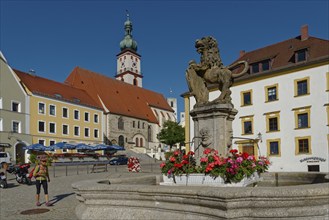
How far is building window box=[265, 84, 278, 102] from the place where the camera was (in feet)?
95.1

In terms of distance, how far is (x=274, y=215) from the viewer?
13.2ft

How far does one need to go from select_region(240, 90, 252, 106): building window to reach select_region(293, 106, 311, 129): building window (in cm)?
445

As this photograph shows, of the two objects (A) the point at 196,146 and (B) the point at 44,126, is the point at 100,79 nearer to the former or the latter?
(B) the point at 44,126

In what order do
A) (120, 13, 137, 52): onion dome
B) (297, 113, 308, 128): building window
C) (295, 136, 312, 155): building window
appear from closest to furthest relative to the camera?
1. (295, 136, 312, 155): building window
2. (297, 113, 308, 128): building window
3. (120, 13, 137, 52): onion dome

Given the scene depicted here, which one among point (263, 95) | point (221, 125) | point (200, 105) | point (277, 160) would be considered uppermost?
point (263, 95)

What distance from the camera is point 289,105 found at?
28.1 meters

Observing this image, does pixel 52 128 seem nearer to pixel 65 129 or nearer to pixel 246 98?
pixel 65 129

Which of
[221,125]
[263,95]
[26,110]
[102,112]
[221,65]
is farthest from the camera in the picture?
[102,112]

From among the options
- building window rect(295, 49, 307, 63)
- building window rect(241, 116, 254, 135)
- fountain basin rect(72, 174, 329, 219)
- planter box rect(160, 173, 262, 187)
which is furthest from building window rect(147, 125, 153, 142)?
fountain basin rect(72, 174, 329, 219)

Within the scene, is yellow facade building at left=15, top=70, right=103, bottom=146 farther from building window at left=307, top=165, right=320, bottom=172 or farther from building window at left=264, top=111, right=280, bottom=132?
building window at left=307, top=165, right=320, bottom=172

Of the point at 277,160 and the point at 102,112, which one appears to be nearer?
the point at 277,160

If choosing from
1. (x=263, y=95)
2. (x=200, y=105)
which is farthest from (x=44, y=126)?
(x=200, y=105)

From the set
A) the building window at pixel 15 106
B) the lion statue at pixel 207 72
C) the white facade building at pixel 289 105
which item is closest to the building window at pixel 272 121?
the white facade building at pixel 289 105

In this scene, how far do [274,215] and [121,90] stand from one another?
2513 inches
